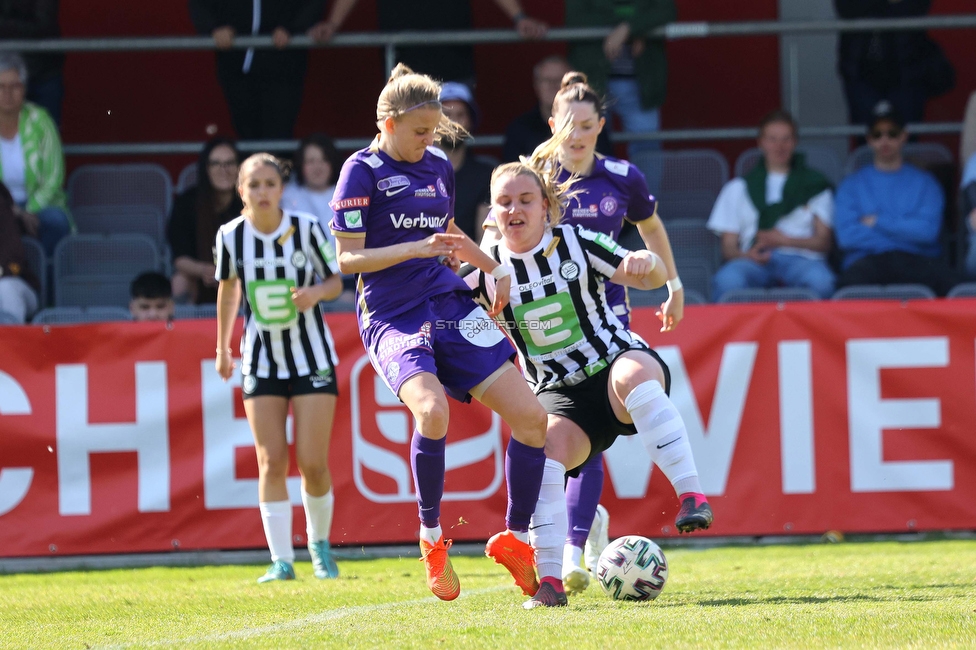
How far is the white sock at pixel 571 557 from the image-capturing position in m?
5.62

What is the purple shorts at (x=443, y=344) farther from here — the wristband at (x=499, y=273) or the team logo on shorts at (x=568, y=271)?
the team logo on shorts at (x=568, y=271)

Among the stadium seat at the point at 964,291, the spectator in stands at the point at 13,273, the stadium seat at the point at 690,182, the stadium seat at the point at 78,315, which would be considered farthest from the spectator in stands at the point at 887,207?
the spectator in stands at the point at 13,273

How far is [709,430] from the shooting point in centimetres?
784

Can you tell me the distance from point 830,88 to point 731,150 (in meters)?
1.01

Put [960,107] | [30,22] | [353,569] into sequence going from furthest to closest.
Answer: [960,107] < [30,22] < [353,569]

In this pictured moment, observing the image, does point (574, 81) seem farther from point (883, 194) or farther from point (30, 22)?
point (30, 22)

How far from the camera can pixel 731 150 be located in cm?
1144

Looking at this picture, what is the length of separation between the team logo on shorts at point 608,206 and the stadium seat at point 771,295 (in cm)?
257

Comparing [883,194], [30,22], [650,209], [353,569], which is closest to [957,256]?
[883,194]

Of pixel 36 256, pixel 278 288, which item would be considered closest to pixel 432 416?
pixel 278 288

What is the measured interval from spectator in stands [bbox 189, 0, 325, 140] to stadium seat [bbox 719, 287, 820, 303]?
373cm

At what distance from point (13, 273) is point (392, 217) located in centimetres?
455

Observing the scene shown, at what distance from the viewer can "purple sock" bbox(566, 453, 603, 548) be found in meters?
5.77

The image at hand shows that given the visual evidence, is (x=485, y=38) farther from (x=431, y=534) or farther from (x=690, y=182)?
(x=431, y=534)
